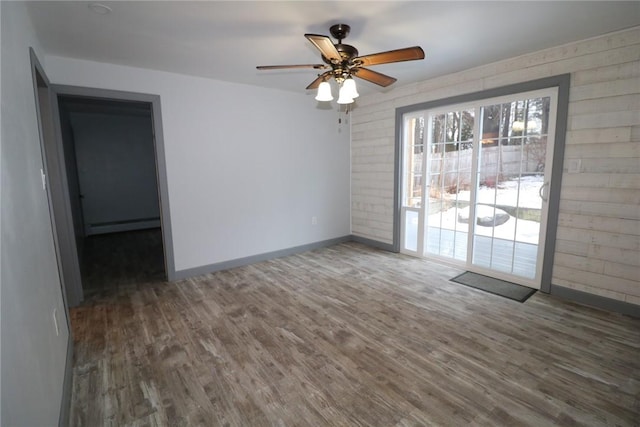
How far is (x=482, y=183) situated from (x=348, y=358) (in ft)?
8.82

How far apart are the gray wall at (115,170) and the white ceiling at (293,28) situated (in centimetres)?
401

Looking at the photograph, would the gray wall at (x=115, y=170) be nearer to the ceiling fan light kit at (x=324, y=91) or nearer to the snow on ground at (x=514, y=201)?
the ceiling fan light kit at (x=324, y=91)

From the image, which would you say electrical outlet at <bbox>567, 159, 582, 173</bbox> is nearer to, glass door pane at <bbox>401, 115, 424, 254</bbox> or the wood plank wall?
the wood plank wall

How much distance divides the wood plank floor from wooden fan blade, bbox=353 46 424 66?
7.03ft

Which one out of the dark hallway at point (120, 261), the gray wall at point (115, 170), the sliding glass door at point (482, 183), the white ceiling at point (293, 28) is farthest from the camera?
the gray wall at point (115, 170)

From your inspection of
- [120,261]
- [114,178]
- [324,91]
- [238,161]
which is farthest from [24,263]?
[114,178]

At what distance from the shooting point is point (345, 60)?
224cm

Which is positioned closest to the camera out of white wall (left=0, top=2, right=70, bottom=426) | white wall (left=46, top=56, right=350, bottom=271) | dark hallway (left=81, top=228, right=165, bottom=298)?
white wall (left=0, top=2, right=70, bottom=426)

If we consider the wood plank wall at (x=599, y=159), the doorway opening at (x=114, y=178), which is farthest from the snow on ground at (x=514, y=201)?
the doorway opening at (x=114, y=178)

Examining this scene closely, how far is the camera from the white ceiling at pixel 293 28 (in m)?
2.14

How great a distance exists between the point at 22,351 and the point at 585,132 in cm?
424

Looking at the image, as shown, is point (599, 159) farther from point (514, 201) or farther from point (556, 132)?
point (514, 201)

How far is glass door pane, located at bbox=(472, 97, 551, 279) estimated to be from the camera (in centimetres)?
321

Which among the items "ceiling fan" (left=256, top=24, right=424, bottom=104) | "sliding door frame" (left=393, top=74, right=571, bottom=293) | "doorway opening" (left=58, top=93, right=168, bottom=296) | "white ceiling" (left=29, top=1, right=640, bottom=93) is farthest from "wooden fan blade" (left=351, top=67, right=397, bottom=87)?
"doorway opening" (left=58, top=93, right=168, bottom=296)
